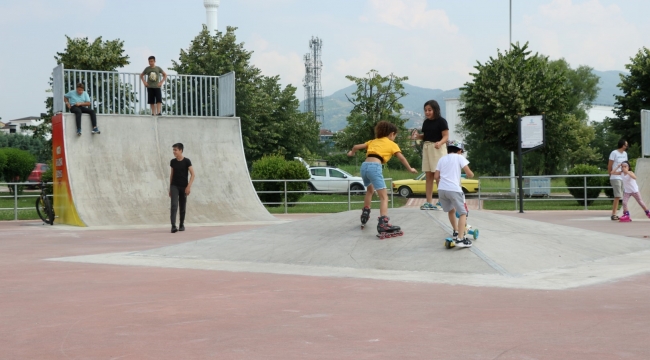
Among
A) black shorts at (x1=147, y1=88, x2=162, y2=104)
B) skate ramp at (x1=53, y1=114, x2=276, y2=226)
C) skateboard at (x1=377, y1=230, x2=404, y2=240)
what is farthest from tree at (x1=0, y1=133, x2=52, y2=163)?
skateboard at (x1=377, y1=230, x2=404, y2=240)

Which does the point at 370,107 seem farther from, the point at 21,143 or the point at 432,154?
the point at 21,143

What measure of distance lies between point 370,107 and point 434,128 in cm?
3542

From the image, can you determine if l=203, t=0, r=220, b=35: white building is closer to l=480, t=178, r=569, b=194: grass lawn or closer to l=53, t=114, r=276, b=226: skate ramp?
l=480, t=178, r=569, b=194: grass lawn

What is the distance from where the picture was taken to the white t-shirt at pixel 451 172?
9922mm

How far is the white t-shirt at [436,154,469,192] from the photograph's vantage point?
391 inches

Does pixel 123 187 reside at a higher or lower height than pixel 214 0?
lower

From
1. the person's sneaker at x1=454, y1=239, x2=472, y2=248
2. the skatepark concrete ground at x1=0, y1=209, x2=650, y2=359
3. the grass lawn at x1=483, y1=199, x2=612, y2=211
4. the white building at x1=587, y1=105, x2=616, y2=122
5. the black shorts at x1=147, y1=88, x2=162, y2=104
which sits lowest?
the grass lawn at x1=483, y1=199, x2=612, y2=211

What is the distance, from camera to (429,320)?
6.31 meters

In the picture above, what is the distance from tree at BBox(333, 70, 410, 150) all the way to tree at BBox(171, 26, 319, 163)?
5.31 m

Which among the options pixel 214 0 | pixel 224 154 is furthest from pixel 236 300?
pixel 214 0

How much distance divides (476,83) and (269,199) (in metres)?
14.7

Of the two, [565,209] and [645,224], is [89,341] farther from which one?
[565,209]

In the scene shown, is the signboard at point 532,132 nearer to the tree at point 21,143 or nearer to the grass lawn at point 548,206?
the grass lawn at point 548,206

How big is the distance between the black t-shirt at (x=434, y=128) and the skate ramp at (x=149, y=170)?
8767 millimetres
